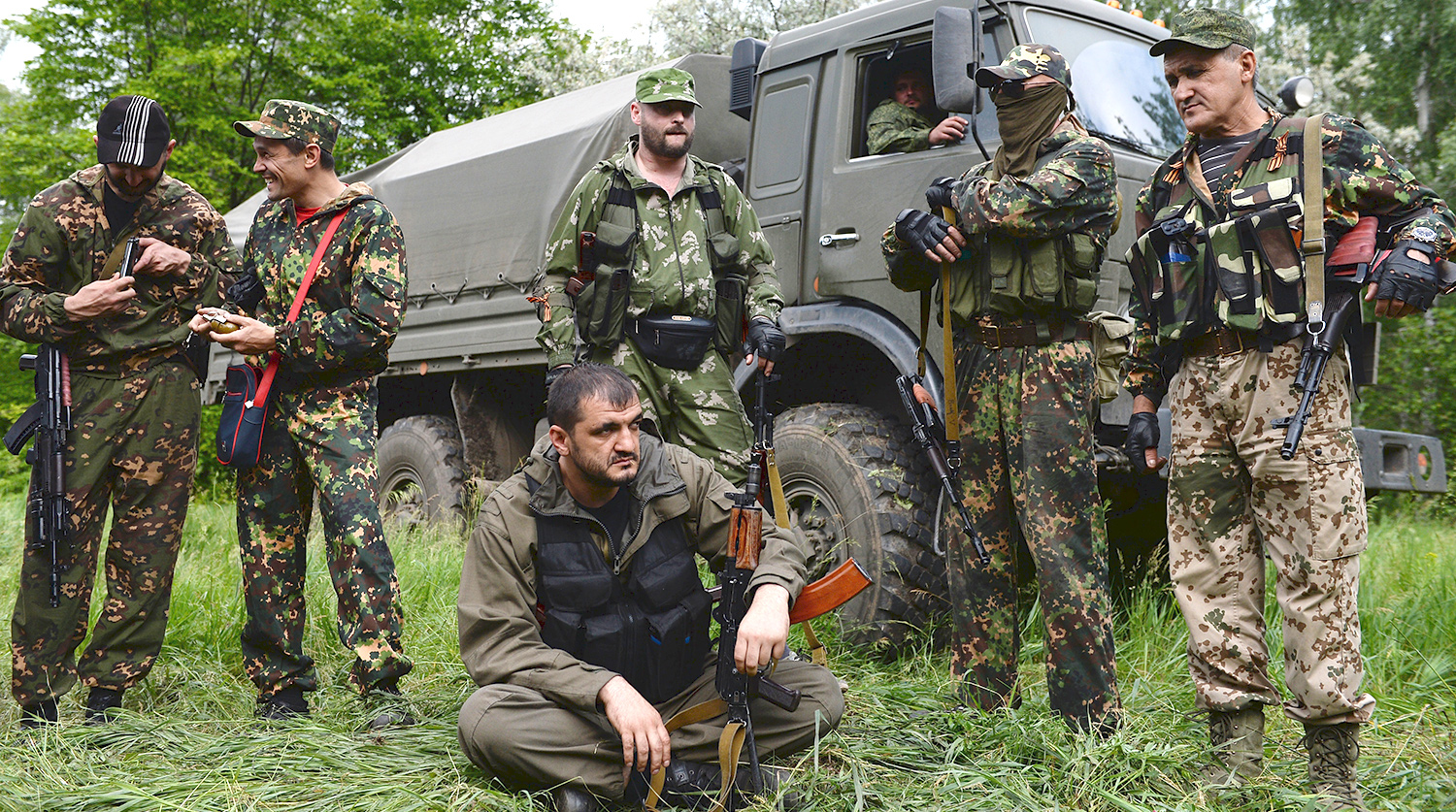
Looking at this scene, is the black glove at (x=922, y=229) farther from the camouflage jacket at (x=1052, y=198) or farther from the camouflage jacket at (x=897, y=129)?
the camouflage jacket at (x=897, y=129)

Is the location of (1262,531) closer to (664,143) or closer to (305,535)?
(664,143)

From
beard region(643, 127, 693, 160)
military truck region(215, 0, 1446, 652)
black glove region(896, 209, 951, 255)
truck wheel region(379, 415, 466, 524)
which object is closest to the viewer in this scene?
black glove region(896, 209, 951, 255)

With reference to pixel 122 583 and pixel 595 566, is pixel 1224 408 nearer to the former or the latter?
pixel 595 566

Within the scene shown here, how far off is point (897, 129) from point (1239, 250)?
69.9 inches

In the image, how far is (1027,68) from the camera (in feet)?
11.0

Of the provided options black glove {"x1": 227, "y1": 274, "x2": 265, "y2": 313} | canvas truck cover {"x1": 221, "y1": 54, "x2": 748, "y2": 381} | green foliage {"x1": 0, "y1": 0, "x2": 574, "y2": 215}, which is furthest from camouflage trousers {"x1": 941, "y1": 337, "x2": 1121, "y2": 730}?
green foliage {"x1": 0, "y1": 0, "x2": 574, "y2": 215}

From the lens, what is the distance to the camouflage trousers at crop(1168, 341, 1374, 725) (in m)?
2.78

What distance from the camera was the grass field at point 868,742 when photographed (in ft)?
9.35

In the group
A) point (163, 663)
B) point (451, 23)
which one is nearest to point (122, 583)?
point (163, 663)

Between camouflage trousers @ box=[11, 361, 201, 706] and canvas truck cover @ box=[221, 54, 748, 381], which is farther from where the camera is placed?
canvas truck cover @ box=[221, 54, 748, 381]

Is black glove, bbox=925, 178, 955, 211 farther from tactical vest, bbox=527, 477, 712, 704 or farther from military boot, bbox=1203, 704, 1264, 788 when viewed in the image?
military boot, bbox=1203, 704, 1264, 788

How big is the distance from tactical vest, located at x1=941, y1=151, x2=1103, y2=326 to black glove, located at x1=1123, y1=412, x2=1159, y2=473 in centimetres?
38

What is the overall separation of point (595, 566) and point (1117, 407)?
6.40 ft

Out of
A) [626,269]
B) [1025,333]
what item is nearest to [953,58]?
[1025,333]
